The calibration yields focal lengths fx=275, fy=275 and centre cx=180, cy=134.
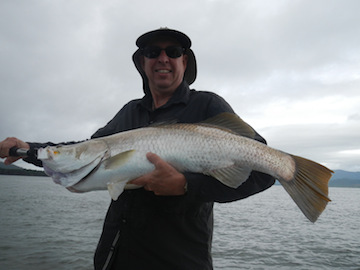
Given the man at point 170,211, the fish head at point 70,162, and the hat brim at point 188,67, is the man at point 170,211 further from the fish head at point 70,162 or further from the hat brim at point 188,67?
the hat brim at point 188,67

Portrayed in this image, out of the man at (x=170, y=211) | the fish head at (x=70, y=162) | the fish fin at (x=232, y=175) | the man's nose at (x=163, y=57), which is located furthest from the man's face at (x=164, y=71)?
the fish fin at (x=232, y=175)

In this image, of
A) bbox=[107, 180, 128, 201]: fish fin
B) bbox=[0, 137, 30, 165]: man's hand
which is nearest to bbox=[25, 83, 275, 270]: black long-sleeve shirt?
bbox=[107, 180, 128, 201]: fish fin

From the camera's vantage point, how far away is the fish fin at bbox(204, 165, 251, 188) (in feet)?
7.80

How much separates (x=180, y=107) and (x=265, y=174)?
110 cm

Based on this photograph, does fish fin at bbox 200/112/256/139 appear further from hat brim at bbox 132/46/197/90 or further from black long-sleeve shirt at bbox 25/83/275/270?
hat brim at bbox 132/46/197/90

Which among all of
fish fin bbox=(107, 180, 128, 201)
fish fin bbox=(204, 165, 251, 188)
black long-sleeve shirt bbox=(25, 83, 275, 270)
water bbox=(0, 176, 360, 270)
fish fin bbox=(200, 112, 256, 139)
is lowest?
water bbox=(0, 176, 360, 270)

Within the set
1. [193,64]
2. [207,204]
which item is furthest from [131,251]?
[193,64]

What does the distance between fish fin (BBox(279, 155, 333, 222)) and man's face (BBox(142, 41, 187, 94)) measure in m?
1.61

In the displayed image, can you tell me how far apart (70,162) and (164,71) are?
1454 mm

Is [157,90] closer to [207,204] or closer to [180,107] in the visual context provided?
[180,107]

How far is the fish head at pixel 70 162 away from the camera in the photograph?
2.62 meters

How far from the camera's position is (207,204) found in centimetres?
273

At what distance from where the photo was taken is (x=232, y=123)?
2.67m

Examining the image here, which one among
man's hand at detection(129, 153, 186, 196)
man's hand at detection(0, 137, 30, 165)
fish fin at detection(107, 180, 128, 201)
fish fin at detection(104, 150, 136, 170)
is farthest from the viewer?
man's hand at detection(0, 137, 30, 165)
